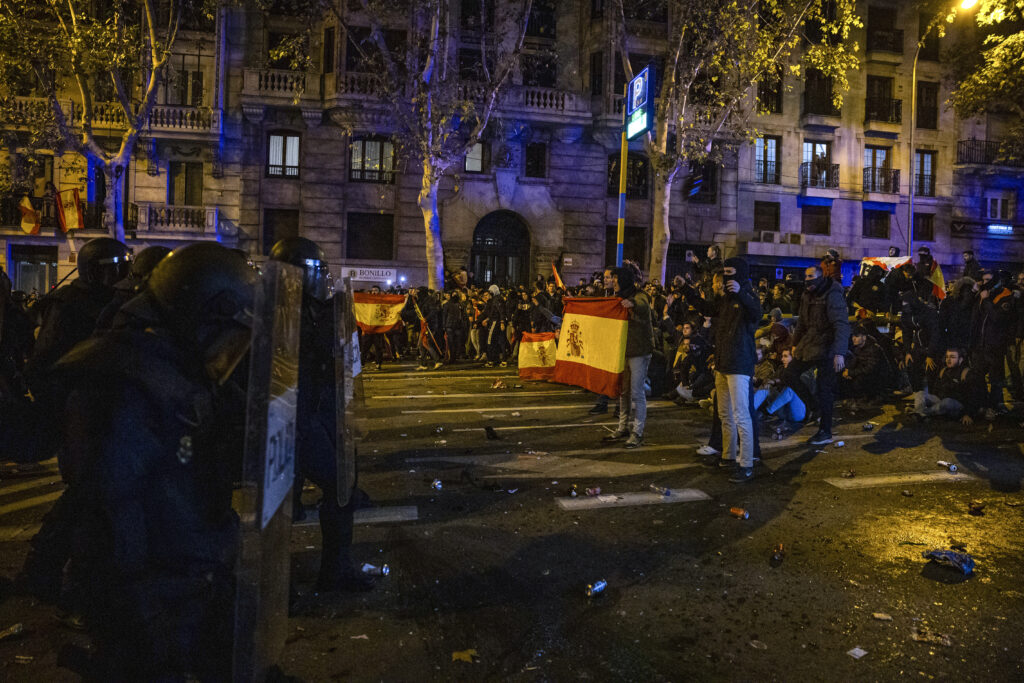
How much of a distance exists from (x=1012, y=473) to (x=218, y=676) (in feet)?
24.9

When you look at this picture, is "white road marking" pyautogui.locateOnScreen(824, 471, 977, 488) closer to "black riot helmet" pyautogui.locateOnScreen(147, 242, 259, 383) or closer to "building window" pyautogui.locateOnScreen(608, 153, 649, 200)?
"black riot helmet" pyautogui.locateOnScreen(147, 242, 259, 383)

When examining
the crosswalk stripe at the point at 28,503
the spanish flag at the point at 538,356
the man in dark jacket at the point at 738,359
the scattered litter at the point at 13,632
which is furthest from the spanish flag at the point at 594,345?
the scattered litter at the point at 13,632

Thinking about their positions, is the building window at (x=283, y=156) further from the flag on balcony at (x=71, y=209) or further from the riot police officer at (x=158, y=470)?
the riot police officer at (x=158, y=470)

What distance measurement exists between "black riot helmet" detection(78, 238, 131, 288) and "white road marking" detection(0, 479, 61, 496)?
278cm

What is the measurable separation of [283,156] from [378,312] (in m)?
14.4

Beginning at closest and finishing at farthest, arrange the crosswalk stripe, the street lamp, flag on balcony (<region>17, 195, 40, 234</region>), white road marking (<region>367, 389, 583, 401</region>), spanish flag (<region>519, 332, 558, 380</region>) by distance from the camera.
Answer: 1. the crosswalk stripe
2. white road marking (<region>367, 389, 583, 401</region>)
3. spanish flag (<region>519, 332, 558, 380</region>)
4. flag on balcony (<region>17, 195, 40, 234</region>)
5. the street lamp

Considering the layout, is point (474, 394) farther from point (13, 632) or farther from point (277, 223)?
point (277, 223)

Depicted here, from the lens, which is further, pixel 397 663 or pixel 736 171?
pixel 736 171

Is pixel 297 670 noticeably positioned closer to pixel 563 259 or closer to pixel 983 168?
pixel 563 259

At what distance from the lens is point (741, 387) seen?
258 inches

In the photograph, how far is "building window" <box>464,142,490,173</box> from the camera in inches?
1110

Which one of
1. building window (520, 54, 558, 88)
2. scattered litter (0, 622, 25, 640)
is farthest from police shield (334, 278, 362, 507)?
building window (520, 54, 558, 88)

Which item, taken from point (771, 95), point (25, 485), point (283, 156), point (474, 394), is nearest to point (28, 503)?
point (25, 485)

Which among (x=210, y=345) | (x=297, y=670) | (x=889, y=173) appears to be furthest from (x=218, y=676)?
(x=889, y=173)
